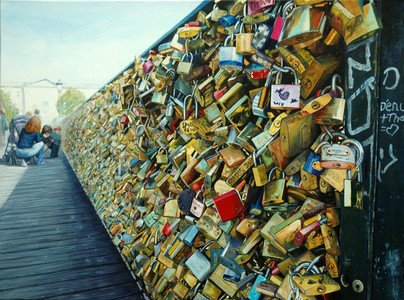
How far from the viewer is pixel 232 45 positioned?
1.27 meters

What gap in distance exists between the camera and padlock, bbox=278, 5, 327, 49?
85 cm

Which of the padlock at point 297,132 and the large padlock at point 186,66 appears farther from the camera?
the large padlock at point 186,66

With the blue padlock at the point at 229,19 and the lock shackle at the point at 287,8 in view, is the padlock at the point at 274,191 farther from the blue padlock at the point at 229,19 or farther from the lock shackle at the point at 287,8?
the blue padlock at the point at 229,19

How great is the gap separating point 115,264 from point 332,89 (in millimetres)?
2543

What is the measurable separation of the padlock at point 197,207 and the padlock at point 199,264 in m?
0.15

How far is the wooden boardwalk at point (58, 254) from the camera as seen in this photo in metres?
2.41

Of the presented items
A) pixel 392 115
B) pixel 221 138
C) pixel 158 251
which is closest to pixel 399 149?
pixel 392 115

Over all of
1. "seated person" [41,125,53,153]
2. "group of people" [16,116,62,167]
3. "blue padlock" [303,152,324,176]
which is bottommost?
"seated person" [41,125,53,153]

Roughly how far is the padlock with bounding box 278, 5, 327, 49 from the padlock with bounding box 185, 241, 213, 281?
0.97 metres

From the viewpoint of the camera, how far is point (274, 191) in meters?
1.06

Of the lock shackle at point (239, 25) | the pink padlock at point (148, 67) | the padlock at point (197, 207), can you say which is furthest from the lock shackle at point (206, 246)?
the pink padlock at point (148, 67)

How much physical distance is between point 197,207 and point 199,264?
270 millimetres

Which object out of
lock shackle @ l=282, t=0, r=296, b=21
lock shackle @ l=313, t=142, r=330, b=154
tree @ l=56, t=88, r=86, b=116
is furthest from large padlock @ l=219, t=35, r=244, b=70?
tree @ l=56, t=88, r=86, b=116

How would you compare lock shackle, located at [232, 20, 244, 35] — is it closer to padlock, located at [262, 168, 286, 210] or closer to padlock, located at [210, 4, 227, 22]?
padlock, located at [210, 4, 227, 22]
